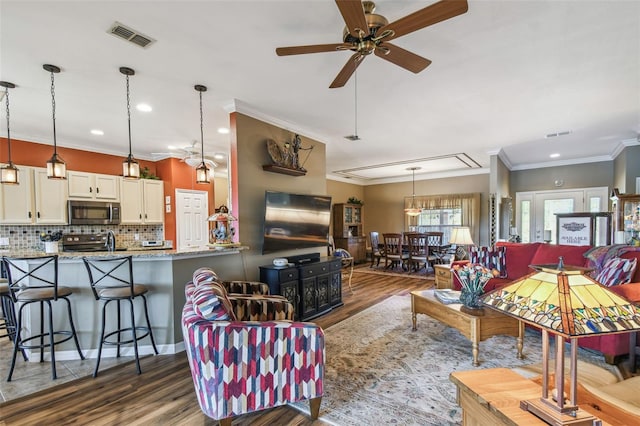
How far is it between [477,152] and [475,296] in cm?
434

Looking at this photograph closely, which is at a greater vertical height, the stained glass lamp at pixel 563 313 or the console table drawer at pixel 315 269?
the stained glass lamp at pixel 563 313

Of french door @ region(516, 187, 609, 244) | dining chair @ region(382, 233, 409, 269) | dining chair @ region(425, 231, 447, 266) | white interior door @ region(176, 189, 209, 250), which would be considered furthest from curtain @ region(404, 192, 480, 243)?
white interior door @ region(176, 189, 209, 250)

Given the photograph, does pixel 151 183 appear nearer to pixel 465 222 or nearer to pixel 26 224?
pixel 26 224

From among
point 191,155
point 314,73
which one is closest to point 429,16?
point 314,73

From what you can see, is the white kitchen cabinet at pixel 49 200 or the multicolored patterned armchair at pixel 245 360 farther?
the white kitchen cabinet at pixel 49 200

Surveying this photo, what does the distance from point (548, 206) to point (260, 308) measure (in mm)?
7817

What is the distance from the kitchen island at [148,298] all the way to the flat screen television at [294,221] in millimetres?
853

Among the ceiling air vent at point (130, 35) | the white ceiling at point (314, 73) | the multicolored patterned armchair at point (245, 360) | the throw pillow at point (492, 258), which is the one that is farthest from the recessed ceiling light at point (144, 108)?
the throw pillow at point (492, 258)

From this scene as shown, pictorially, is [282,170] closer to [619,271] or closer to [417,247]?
[619,271]

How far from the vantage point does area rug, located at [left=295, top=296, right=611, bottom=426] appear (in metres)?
2.00

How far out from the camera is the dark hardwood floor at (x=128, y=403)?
1.97m

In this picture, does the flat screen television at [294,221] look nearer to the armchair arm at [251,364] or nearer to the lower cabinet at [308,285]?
the lower cabinet at [308,285]

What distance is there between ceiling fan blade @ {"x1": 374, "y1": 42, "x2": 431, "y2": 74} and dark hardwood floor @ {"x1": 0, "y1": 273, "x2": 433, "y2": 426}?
2503 mm

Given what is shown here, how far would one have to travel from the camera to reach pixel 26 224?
4.54 meters
